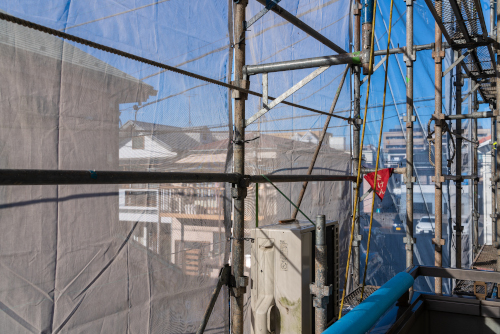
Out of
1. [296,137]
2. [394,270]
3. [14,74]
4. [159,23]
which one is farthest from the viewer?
[394,270]

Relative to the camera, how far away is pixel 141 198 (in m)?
2.91

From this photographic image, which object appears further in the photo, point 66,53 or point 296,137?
point 296,137

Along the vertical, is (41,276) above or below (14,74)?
below

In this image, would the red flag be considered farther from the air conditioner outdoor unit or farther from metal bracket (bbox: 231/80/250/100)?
metal bracket (bbox: 231/80/250/100)

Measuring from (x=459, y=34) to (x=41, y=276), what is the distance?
5334mm

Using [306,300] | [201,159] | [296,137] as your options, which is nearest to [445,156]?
[296,137]

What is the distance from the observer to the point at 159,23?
10.4 feet

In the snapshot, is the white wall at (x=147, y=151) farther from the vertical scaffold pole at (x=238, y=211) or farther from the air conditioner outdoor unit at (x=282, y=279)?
the air conditioner outdoor unit at (x=282, y=279)

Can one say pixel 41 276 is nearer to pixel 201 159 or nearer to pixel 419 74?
pixel 201 159

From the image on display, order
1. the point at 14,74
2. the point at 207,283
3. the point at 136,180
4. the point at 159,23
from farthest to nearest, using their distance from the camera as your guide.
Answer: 1. the point at 207,283
2. the point at 159,23
3. the point at 136,180
4. the point at 14,74

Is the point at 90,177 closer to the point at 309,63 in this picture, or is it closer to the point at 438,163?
the point at 309,63

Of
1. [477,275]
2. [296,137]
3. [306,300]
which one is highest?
[296,137]

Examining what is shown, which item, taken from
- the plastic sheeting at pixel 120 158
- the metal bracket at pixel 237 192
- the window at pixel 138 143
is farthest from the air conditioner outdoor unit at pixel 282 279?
the window at pixel 138 143

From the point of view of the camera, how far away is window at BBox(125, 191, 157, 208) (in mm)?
2824
